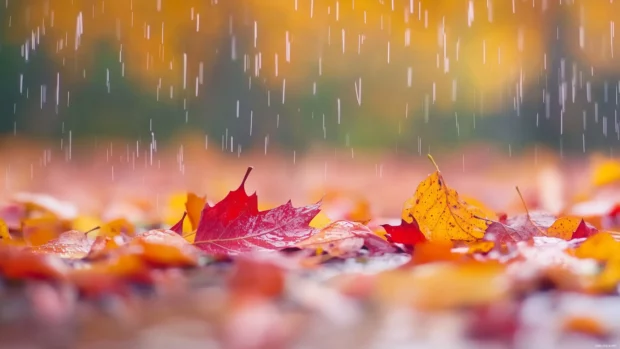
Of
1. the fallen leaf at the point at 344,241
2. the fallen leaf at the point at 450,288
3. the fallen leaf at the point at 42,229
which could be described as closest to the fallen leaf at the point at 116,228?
the fallen leaf at the point at 42,229

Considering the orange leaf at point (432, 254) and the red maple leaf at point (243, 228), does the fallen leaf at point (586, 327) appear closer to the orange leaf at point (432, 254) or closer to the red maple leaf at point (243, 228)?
the orange leaf at point (432, 254)

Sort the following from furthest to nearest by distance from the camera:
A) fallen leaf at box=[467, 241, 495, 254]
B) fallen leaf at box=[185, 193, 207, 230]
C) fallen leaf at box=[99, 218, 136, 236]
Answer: fallen leaf at box=[99, 218, 136, 236] < fallen leaf at box=[185, 193, 207, 230] < fallen leaf at box=[467, 241, 495, 254]

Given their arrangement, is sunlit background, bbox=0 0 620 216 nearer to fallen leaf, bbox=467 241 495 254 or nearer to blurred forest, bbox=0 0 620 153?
blurred forest, bbox=0 0 620 153

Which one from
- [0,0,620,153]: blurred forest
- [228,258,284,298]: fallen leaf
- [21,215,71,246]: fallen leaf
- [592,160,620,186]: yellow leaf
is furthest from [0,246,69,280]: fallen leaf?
[0,0,620,153]: blurred forest

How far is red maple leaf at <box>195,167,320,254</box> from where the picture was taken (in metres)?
0.88

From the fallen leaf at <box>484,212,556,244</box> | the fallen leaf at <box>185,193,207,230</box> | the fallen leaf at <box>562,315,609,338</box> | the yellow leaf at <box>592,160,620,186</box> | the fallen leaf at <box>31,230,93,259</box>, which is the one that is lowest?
the fallen leaf at <box>562,315,609,338</box>

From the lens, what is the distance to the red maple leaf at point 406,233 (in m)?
0.93

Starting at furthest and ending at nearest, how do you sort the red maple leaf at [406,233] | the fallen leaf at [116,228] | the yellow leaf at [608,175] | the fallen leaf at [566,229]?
the yellow leaf at [608,175]
the fallen leaf at [116,228]
the fallen leaf at [566,229]
the red maple leaf at [406,233]

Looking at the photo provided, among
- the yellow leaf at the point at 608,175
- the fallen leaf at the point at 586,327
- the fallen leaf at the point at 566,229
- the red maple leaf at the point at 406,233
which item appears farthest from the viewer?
the yellow leaf at the point at 608,175

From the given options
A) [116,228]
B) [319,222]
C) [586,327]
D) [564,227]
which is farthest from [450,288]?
[116,228]

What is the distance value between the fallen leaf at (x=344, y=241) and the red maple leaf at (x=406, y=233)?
0.04m

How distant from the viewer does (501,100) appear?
5.79m

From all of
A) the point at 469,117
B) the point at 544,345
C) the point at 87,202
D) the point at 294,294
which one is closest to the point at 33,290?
the point at 294,294

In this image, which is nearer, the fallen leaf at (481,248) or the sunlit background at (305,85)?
the fallen leaf at (481,248)
